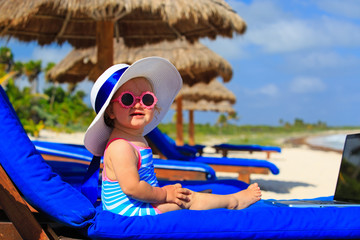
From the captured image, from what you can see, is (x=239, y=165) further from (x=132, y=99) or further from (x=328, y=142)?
(x=328, y=142)

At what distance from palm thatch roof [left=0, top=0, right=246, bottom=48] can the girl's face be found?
123 inches

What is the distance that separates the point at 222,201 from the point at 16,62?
1473 inches

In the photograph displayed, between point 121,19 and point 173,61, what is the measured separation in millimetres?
2477

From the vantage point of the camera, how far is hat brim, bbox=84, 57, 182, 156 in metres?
1.68

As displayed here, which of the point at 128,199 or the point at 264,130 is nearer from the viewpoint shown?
the point at 128,199

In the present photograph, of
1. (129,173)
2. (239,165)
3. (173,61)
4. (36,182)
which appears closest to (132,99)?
(129,173)

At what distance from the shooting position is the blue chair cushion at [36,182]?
1626mm

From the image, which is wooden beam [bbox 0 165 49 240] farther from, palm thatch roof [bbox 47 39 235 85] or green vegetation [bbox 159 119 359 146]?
green vegetation [bbox 159 119 359 146]

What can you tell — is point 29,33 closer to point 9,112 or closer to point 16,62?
point 9,112

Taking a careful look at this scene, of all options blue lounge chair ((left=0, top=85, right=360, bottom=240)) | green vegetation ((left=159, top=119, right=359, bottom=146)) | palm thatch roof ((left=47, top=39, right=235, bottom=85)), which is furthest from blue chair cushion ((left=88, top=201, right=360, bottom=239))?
green vegetation ((left=159, top=119, right=359, bottom=146))

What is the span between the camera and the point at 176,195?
1.72 metres

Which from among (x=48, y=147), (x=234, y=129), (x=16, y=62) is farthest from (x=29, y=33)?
(x=234, y=129)

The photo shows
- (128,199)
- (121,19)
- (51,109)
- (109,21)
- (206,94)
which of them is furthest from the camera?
(51,109)

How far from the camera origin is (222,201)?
1833 millimetres
